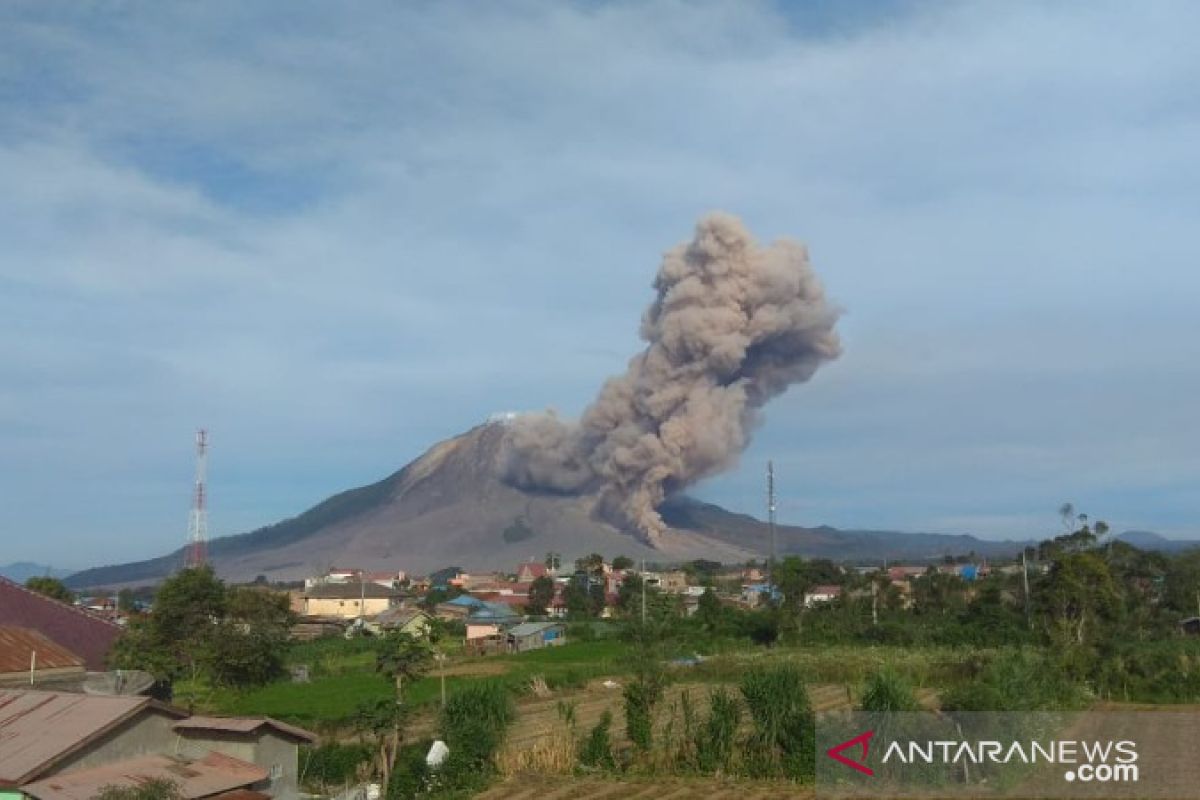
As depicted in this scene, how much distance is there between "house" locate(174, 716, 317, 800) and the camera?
1473cm

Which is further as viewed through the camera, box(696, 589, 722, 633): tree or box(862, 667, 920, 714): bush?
box(696, 589, 722, 633): tree

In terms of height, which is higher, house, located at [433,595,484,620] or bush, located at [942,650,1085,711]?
bush, located at [942,650,1085,711]

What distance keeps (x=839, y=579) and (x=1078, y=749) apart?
49143mm

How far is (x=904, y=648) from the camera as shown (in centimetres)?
4388

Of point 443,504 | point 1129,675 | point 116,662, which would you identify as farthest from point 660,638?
point 443,504

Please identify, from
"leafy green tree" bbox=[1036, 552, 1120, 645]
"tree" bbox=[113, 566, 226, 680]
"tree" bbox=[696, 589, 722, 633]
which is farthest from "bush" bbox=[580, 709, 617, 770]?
"tree" bbox=[696, 589, 722, 633]

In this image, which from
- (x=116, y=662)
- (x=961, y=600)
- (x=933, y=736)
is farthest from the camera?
(x=961, y=600)

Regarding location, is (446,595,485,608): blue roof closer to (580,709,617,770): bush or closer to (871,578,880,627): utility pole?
(871,578,880,627): utility pole

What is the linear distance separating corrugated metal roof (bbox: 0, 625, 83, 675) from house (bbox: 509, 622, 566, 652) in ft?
97.5

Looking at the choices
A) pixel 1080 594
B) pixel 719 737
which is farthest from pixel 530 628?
pixel 719 737

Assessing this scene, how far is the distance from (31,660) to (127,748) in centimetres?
692

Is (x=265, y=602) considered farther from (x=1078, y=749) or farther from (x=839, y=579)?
(x=839, y=579)

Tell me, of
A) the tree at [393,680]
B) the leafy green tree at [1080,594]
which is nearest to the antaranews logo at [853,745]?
the tree at [393,680]

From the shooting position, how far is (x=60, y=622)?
88.8ft
